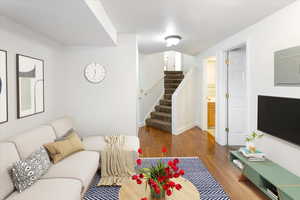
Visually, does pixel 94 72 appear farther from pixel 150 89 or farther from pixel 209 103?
pixel 209 103

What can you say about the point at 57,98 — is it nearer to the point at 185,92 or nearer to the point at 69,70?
the point at 69,70

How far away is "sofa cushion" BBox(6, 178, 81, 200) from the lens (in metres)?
1.72

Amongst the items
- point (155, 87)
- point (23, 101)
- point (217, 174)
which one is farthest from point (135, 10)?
point (155, 87)

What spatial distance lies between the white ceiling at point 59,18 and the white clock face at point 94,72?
2.19 feet

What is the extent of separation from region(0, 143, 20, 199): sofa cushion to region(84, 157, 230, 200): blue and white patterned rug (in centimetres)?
92

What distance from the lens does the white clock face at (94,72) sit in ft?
13.0

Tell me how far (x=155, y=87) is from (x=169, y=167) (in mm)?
5405

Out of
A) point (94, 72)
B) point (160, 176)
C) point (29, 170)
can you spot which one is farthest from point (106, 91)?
point (160, 176)

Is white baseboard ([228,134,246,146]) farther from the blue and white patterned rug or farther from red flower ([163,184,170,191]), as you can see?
red flower ([163,184,170,191])

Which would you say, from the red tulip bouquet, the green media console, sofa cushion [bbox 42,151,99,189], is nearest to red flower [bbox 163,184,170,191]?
the red tulip bouquet

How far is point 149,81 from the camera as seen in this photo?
6.88 meters

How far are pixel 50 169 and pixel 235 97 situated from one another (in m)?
3.92

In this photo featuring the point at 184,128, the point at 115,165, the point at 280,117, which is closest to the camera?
the point at 280,117

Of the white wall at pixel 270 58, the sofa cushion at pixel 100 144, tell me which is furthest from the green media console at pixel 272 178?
the sofa cushion at pixel 100 144
